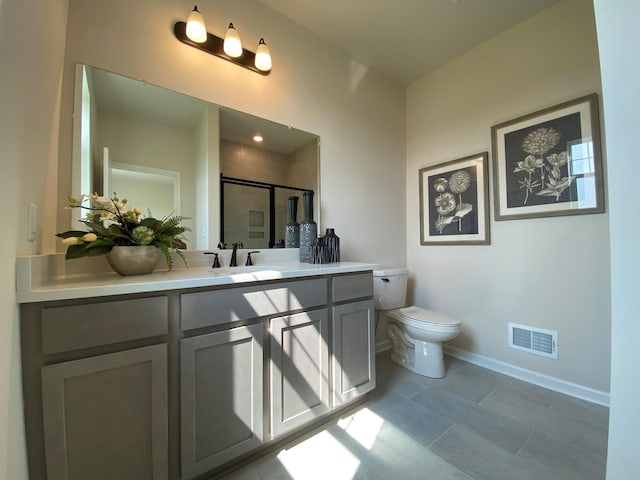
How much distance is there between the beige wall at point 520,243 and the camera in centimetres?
159

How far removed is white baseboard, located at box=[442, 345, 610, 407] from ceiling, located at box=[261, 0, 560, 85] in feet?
8.67

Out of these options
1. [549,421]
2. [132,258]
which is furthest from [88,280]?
[549,421]

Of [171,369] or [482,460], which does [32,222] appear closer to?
[171,369]

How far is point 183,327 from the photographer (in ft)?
3.12

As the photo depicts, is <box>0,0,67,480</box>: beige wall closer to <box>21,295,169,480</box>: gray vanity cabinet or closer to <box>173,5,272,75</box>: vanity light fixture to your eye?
<box>21,295,169,480</box>: gray vanity cabinet

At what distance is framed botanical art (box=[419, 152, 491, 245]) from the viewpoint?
207 cm

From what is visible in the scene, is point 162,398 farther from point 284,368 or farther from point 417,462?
point 417,462

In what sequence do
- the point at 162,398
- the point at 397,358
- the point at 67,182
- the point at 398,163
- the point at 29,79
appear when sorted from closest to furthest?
the point at 29,79, the point at 162,398, the point at 67,182, the point at 397,358, the point at 398,163

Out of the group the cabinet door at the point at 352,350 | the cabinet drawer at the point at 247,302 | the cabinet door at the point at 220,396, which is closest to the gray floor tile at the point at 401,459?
the cabinet door at the point at 352,350

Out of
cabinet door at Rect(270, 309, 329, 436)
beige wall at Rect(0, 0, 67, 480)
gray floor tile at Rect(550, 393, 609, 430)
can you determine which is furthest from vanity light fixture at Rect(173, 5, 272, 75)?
gray floor tile at Rect(550, 393, 609, 430)

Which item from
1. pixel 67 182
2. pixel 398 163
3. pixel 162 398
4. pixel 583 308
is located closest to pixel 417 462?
pixel 162 398

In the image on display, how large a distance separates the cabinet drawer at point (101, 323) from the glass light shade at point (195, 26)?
1468mm

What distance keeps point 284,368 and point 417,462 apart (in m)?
0.77

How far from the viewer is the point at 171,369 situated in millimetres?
934
